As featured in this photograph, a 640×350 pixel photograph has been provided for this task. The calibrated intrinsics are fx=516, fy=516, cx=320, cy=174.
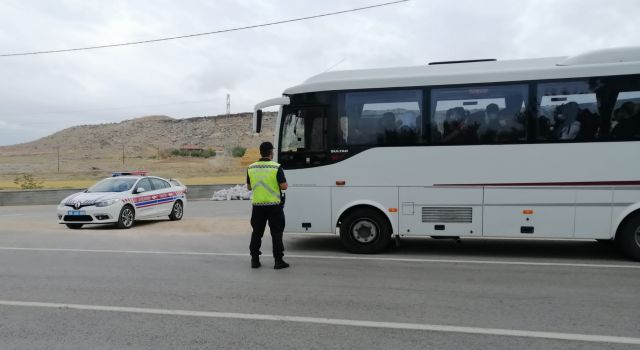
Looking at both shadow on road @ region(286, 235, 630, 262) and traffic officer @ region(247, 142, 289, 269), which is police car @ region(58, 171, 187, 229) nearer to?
shadow on road @ region(286, 235, 630, 262)

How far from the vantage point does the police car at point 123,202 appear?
43.6 ft

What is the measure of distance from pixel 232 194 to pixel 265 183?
20.5 m

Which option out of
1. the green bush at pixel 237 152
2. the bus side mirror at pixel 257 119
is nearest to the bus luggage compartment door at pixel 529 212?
the bus side mirror at pixel 257 119

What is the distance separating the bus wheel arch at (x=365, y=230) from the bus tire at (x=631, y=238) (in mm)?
3634

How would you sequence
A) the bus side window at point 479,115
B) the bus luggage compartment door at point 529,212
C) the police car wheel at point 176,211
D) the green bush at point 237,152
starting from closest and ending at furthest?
the bus luggage compartment door at point 529,212 → the bus side window at point 479,115 → the police car wheel at point 176,211 → the green bush at point 237,152

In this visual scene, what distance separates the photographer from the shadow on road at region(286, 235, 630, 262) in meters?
8.77

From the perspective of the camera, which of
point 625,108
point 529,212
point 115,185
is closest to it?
point 625,108

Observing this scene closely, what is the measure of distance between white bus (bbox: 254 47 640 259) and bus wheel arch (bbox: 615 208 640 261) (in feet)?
0.06

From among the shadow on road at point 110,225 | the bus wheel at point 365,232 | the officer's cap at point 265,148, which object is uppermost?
the officer's cap at point 265,148

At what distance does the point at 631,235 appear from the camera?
26.5 feet

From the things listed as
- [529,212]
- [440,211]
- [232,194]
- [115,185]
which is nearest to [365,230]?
[440,211]

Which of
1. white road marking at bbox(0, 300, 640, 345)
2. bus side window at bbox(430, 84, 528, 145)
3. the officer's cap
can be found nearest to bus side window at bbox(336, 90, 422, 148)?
bus side window at bbox(430, 84, 528, 145)

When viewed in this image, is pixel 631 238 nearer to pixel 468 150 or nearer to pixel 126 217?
pixel 468 150

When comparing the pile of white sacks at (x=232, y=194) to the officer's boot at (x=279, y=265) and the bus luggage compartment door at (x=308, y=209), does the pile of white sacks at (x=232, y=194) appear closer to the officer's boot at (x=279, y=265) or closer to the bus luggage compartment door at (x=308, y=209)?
the bus luggage compartment door at (x=308, y=209)
